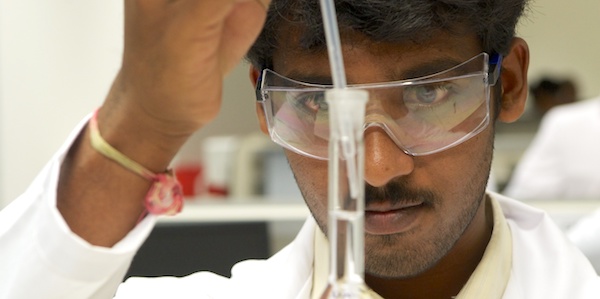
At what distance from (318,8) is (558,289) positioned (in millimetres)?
662

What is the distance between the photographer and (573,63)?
7418 mm

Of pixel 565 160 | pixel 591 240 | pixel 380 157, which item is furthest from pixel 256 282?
pixel 565 160

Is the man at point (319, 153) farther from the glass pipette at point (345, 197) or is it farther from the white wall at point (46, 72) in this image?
the white wall at point (46, 72)

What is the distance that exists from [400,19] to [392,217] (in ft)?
1.09

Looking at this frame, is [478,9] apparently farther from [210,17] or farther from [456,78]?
[210,17]

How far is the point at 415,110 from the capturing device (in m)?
1.40

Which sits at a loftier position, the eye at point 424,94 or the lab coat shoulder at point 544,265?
the eye at point 424,94

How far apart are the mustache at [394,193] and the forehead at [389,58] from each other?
0.18 meters

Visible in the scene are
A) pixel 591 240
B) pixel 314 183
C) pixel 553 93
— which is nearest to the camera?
pixel 314 183

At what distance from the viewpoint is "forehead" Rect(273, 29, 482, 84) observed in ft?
4.84

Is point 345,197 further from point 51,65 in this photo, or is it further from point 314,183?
point 51,65

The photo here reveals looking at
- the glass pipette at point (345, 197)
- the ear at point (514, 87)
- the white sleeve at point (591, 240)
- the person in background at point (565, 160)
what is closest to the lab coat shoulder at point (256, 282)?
the ear at point (514, 87)

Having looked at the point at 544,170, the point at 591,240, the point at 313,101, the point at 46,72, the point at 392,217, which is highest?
the point at 313,101

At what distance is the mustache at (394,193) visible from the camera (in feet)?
4.80
